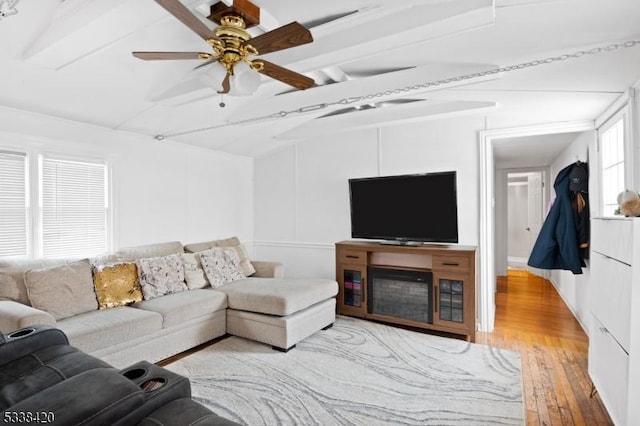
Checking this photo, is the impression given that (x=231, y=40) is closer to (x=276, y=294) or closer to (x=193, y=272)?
(x=276, y=294)

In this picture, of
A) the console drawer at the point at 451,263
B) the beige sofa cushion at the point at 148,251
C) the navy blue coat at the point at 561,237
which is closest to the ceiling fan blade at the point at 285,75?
the console drawer at the point at 451,263

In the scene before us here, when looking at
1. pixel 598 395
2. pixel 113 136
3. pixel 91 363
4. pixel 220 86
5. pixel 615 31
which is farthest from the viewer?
pixel 113 136

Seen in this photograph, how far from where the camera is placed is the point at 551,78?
2.67 metres

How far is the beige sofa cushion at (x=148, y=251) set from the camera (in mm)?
3646

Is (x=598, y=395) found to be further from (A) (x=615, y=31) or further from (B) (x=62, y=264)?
(B) (x=62, y=264)

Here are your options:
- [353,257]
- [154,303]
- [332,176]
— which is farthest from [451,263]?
[154,303]

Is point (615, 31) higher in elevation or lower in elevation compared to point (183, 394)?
higher

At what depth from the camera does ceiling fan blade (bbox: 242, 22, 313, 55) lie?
1665mm

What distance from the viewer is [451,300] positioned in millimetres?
3695

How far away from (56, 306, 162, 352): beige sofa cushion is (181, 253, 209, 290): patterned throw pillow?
0.78m

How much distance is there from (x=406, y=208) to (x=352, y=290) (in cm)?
119

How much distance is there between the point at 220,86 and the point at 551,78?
2424mm

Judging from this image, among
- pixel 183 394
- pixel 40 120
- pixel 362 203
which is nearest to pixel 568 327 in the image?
pixel 362 203

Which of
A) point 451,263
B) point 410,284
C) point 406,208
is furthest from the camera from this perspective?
point 406,208
